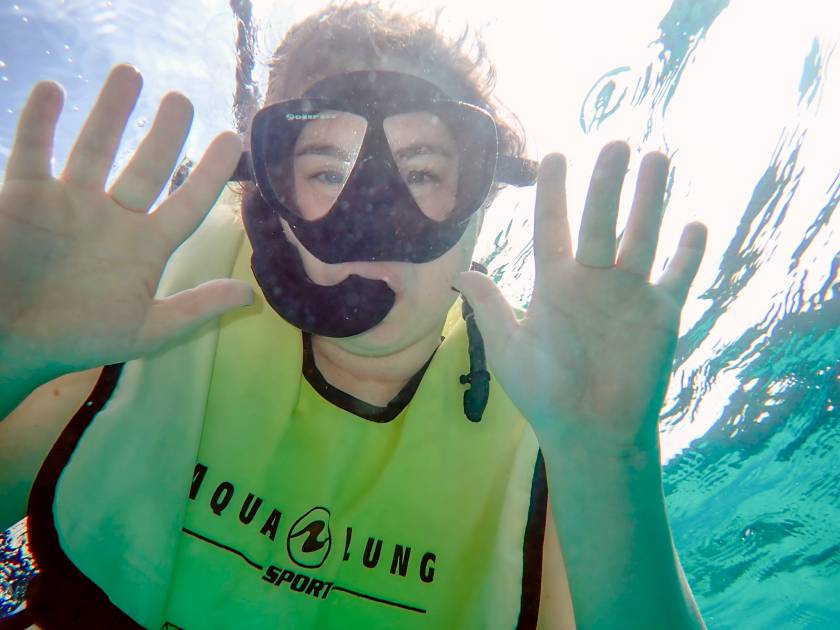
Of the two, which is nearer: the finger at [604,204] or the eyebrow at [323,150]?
the finger at [604,204]

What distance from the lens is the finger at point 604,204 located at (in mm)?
1501

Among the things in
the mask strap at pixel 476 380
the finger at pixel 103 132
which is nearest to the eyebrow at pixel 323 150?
the finger at pixel 103 132

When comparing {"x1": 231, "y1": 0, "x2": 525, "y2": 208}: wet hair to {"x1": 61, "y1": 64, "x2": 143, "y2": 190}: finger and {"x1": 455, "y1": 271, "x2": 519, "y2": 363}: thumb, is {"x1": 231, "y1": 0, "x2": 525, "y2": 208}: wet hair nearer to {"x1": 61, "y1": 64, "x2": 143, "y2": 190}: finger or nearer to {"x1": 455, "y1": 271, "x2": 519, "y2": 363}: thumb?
{"x1": 455, "y1": 271, "x2": 519, "y2": 363}: thumb

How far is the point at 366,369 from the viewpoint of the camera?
7.84ft

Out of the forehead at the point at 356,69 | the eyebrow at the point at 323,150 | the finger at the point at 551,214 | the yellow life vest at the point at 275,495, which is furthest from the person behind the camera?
the forehead at the point at 356,69

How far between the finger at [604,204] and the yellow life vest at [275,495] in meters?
0.95

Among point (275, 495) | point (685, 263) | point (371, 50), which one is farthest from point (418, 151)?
point (275, 495)

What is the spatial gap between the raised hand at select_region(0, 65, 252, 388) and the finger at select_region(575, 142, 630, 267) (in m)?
1.14

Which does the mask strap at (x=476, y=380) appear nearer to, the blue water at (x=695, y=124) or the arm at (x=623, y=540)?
the arm at (x=623, y=540)

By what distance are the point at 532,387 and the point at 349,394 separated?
3.70ft

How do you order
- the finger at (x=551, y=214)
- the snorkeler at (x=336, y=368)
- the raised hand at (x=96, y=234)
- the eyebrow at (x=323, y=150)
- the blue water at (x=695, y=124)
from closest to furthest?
the raised hand at (x=96, y=234)
the snorkeler at (x=336, y=368)
the finger at (x=551, y=214)
the eyebrow at (x=323, y=150)
the blue water at (x=695, y=124)

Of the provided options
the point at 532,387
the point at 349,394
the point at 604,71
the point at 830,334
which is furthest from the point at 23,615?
the point at 830,334

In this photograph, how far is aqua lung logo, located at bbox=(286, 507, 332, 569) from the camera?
2.11 metres

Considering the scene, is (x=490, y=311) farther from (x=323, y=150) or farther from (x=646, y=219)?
(x=323, y=150)
